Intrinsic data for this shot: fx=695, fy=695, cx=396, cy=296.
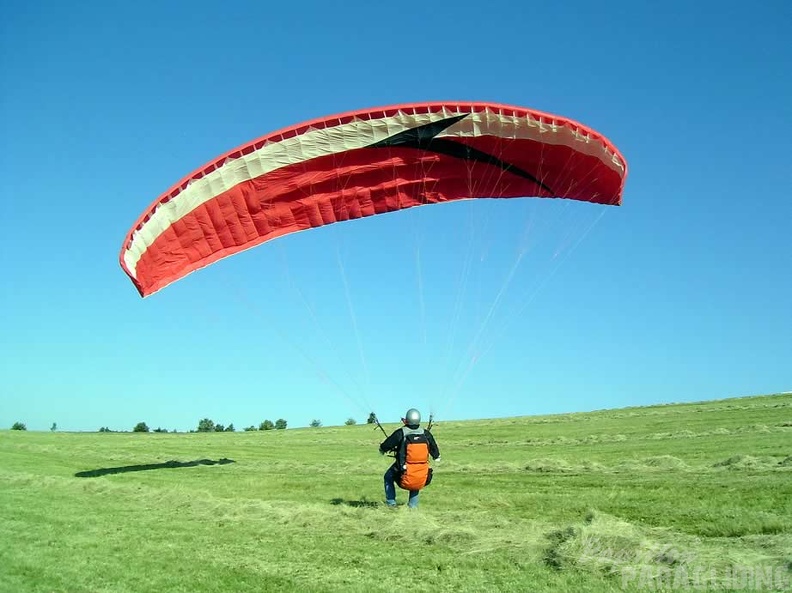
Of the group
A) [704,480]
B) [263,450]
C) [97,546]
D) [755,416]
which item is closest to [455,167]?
[704,480]

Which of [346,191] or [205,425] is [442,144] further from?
[205,425]

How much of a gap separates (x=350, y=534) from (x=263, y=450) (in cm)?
1958

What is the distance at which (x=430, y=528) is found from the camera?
27.7 feet

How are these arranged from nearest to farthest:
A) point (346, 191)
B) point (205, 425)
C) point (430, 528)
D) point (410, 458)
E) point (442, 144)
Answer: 1. point (430, 528)
2. point (410, 458)
3. point (442, 144)
4. point (346, 191)
5. point (205, 425)

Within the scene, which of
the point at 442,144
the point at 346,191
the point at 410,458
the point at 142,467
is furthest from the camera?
the point at 142,467

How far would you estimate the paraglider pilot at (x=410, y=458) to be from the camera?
35.7 feet

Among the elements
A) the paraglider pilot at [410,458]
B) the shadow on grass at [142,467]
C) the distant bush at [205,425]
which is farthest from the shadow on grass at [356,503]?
the distant bush at [205,425]

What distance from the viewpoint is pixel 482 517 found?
30.4ft

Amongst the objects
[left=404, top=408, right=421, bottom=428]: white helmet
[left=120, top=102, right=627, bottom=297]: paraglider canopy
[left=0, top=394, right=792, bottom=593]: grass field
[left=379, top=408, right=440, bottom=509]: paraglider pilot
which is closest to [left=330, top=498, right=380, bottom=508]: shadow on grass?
[left=0, top=394, right=792, bottom=593]: grass field

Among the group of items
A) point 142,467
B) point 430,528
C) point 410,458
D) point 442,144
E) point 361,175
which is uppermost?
point 442,144

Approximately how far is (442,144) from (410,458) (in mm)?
6523

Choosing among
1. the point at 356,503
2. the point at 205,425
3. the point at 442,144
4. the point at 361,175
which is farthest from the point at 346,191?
the point at 205,425

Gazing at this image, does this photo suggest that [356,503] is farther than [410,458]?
Yes

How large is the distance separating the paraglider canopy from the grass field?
4.85m
